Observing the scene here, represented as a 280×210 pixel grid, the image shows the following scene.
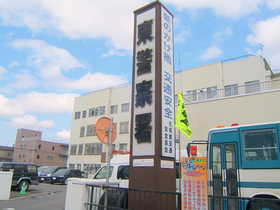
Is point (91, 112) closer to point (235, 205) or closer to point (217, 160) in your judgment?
point (217, 160)

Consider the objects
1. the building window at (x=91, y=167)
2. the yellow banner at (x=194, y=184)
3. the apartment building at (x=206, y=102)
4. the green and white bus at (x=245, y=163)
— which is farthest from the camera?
the building window at (x=91, y=167)

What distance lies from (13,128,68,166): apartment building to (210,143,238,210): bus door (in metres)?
77.9

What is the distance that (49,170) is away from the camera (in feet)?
102

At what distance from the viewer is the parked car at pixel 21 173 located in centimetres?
1740

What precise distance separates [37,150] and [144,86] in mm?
77770

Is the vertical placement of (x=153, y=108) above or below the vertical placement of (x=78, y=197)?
above

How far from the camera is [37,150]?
78.8 m

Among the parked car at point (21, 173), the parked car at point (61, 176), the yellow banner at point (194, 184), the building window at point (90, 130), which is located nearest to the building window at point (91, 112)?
the building window at point (90, 130)

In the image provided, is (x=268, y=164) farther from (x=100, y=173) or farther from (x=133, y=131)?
(x=100, y=173)

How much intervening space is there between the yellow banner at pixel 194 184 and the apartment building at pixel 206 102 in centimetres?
1156

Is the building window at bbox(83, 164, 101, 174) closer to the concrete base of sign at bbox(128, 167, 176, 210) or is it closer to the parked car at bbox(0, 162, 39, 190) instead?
the parked car at bbox(0, 162, 39, 190)

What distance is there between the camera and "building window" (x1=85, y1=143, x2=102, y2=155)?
4334cm

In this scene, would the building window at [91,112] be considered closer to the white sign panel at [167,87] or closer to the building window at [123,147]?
the building window at [123,147]

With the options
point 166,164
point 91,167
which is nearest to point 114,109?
point 91,167
